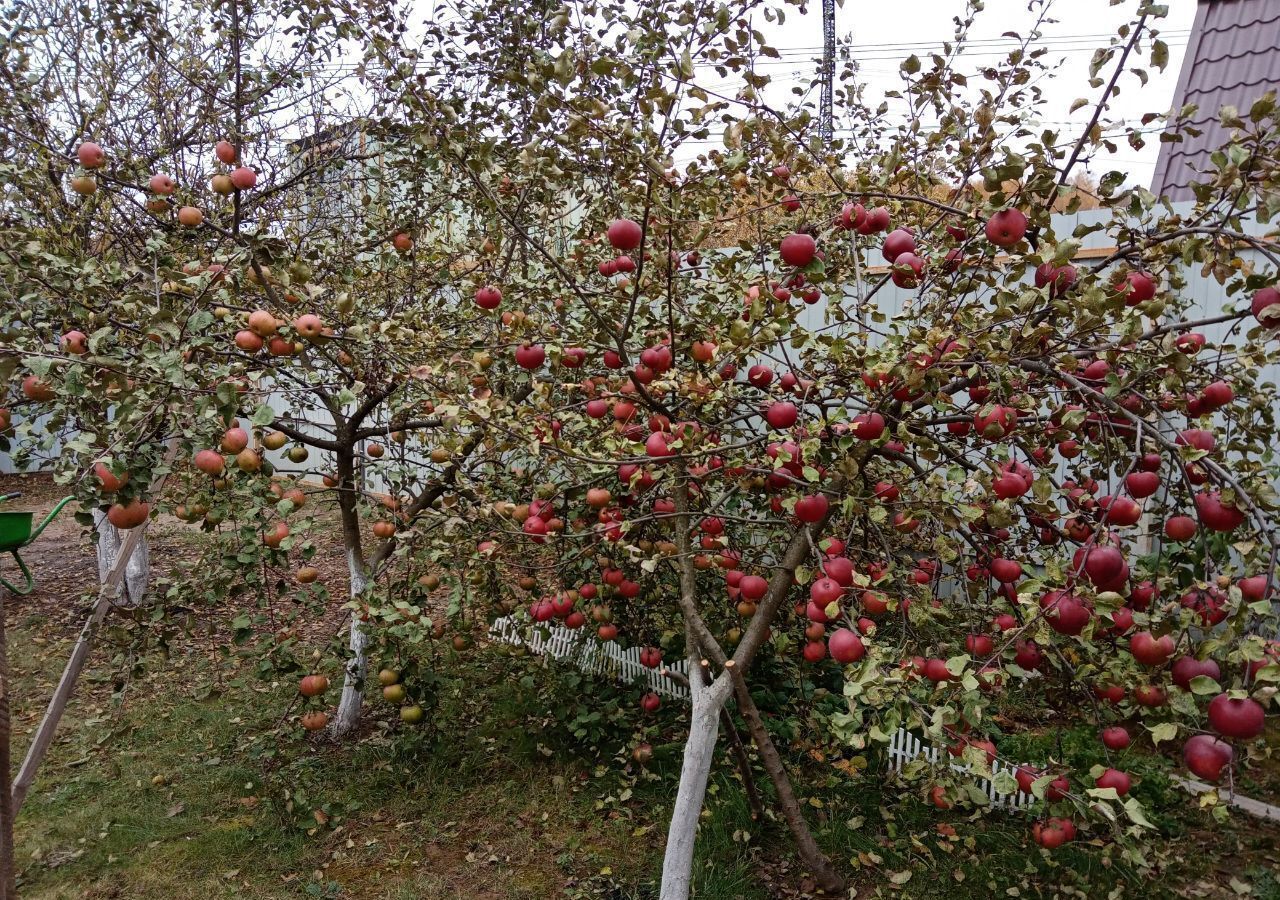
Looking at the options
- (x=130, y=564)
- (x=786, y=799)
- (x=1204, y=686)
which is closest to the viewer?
(x=1204, y=686)

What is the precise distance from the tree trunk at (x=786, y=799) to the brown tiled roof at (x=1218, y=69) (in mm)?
4140

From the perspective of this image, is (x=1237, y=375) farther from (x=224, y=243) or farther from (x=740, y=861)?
(x=224, y=243)

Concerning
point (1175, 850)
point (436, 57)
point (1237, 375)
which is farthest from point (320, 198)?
point (1175, 850)

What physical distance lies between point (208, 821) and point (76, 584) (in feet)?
17.0

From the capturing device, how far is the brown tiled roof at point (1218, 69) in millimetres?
4488

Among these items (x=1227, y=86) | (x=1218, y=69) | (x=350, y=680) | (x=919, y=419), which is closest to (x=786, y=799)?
(x=919, y=419)

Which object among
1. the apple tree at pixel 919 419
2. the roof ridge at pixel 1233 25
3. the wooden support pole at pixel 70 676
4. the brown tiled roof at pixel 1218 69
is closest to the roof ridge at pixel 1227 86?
the brown tiled roof at pixel 1218 69

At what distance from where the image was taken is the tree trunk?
2.75 metres

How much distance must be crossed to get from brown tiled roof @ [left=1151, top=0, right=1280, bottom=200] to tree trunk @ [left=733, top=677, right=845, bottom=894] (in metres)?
4.14

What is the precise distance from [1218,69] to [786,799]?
5140 millimetres

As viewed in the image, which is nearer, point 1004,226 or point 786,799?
point 1004,226

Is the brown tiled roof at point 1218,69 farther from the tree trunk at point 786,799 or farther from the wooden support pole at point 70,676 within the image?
the wooden support pole at point 70,676

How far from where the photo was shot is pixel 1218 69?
4.72 metres

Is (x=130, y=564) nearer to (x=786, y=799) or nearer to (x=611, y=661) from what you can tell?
(x=611, y=661)
